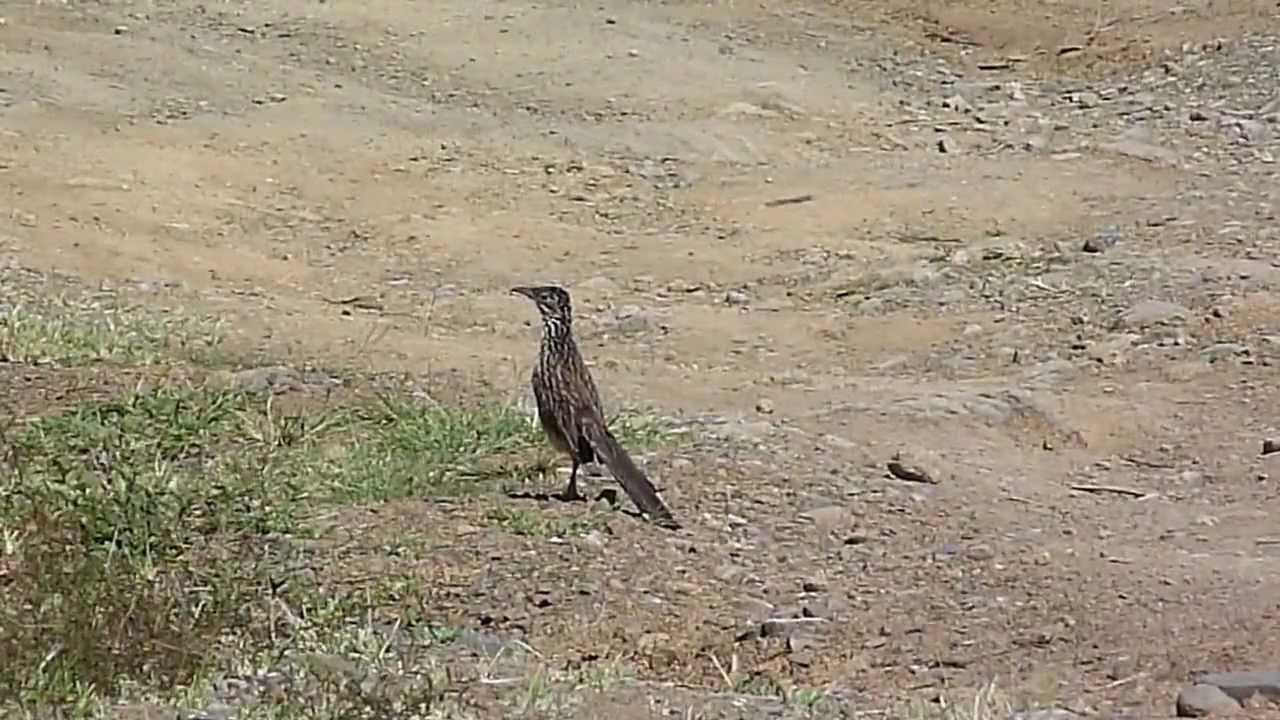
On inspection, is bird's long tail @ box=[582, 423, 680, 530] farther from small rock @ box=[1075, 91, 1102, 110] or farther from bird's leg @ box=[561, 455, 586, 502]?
small rock @ box=[1075, 91, 1102, 110]

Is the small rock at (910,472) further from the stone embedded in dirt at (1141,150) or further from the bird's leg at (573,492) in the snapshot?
the stone embedded in dirt at (1141,150)

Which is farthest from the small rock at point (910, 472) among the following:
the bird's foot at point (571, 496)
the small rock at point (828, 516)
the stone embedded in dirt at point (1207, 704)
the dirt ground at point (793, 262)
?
the stone embedded in dirt at point (1207, 704)

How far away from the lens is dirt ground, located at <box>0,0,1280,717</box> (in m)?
6.25

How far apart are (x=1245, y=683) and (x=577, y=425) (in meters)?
2.17

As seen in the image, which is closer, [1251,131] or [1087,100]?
[1251,131]

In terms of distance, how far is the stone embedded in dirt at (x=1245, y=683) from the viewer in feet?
16.7

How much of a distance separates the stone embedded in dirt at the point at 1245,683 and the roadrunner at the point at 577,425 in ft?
6.13

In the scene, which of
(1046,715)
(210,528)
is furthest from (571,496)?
(1046,715)

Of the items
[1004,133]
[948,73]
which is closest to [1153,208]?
[1004,133]

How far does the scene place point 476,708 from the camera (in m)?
5.03

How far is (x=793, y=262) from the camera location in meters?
11.7

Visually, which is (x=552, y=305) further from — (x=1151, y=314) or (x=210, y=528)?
(x=1151, y=314)

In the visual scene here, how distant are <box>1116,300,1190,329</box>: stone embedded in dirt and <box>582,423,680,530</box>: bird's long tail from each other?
366 centimetres

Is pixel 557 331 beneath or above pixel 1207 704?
beneath
